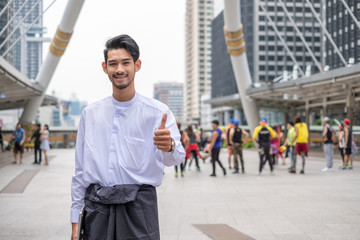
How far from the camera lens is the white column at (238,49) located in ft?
66.9

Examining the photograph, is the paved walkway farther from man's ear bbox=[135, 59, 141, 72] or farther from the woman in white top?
the woman in white top

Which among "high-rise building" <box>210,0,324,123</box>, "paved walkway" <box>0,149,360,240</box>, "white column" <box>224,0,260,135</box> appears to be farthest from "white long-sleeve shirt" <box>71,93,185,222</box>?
"high-rise building" <box>210,0,324,123</box>

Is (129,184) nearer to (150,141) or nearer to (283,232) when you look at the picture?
(150,141)

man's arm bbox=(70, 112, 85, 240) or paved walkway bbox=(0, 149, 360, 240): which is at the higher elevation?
man's arm bbox=(70, 112, 85, 240)

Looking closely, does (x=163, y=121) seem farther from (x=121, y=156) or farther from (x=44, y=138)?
(x=44, y=138)

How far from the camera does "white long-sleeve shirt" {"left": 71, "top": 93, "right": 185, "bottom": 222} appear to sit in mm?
2328

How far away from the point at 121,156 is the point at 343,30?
1280 cm

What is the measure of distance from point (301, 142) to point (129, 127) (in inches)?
462

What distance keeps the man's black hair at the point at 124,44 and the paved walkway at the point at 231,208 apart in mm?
3452

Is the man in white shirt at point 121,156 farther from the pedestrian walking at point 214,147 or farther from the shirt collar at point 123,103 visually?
the pedestrian walking at point 214,147

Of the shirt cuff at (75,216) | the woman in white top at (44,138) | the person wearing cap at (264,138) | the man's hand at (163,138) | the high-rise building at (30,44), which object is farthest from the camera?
the high-rise building at (30,44)

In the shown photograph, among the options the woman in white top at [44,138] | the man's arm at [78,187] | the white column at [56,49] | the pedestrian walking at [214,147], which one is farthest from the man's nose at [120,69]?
the white column at [56,49]

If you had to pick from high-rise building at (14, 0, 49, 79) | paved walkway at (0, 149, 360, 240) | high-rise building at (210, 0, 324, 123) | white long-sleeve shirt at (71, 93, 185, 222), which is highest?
high-rise building at (210, 0, 324, 123)

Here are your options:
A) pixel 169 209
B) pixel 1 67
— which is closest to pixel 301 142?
pixel 169 209
